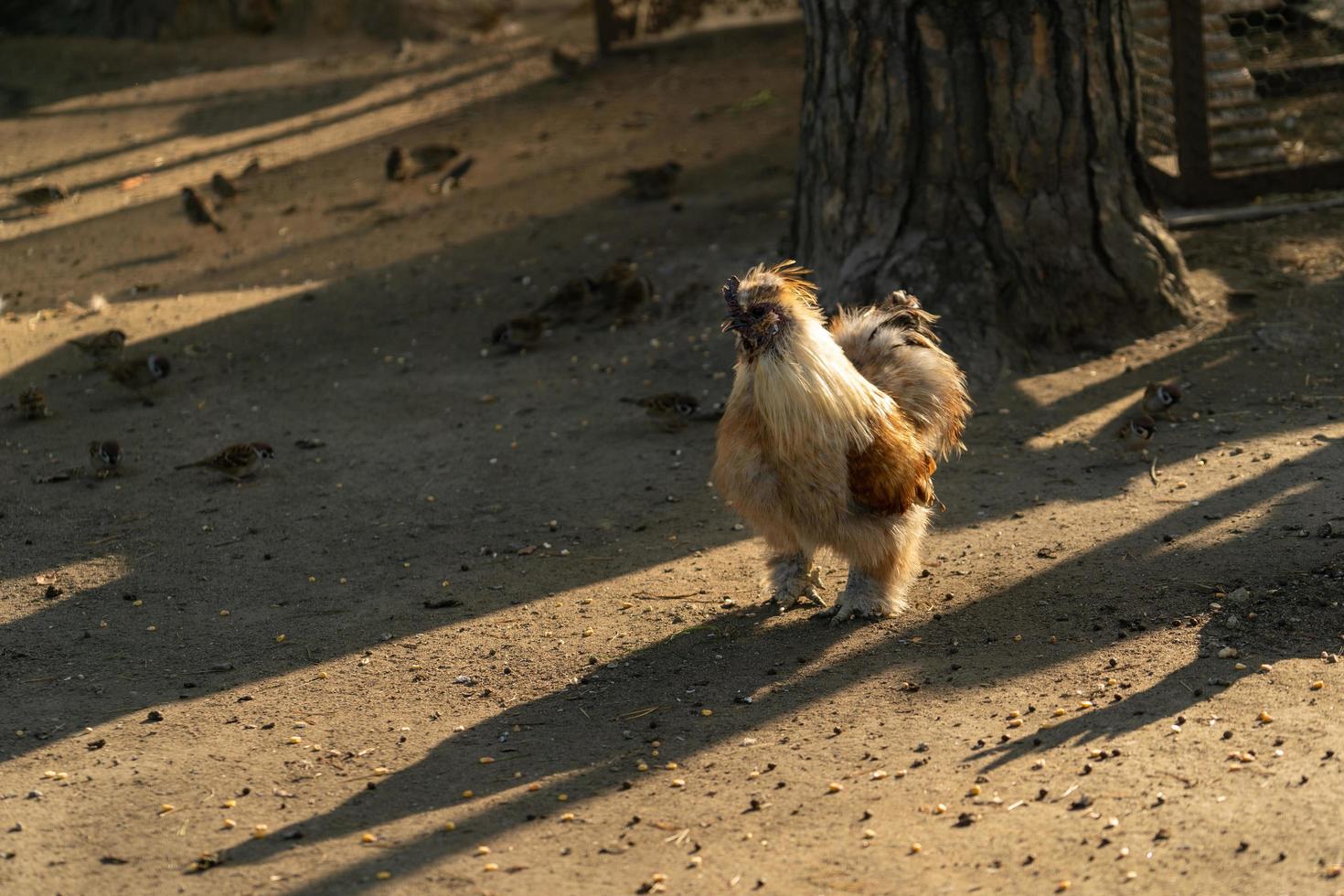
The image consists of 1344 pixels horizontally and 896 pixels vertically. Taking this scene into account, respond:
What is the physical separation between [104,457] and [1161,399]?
656 centimetres

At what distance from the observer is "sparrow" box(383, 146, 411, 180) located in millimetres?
14312

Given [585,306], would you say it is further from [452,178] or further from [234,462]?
[452,178]

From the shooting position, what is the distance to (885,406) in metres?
6.39

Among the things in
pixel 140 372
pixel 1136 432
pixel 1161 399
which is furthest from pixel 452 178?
pixel 1136 432

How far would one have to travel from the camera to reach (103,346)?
1045 centimetres

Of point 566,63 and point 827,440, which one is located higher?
point 566,63

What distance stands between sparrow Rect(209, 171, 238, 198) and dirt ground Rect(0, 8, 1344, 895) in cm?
77

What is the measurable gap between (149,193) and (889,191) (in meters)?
8.89

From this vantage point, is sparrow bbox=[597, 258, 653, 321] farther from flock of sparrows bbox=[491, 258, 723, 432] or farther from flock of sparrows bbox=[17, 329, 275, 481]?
flock of sparrows bbox=[17, 329, 275, 481]

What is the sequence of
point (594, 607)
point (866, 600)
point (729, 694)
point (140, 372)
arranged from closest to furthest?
point (729, 694) → point (866, 600) → point (594, 607) → point (140, 372)

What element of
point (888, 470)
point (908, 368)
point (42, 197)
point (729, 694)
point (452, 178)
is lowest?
point (729, 694)

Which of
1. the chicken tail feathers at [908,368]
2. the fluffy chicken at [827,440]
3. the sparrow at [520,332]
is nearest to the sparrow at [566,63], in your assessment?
the sparrow at [520,332]

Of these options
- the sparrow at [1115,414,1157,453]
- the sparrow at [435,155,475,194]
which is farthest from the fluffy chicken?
the sparrow at [435,155,475,194]

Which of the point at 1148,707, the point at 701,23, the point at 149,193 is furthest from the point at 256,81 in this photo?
the point at 1148,707
